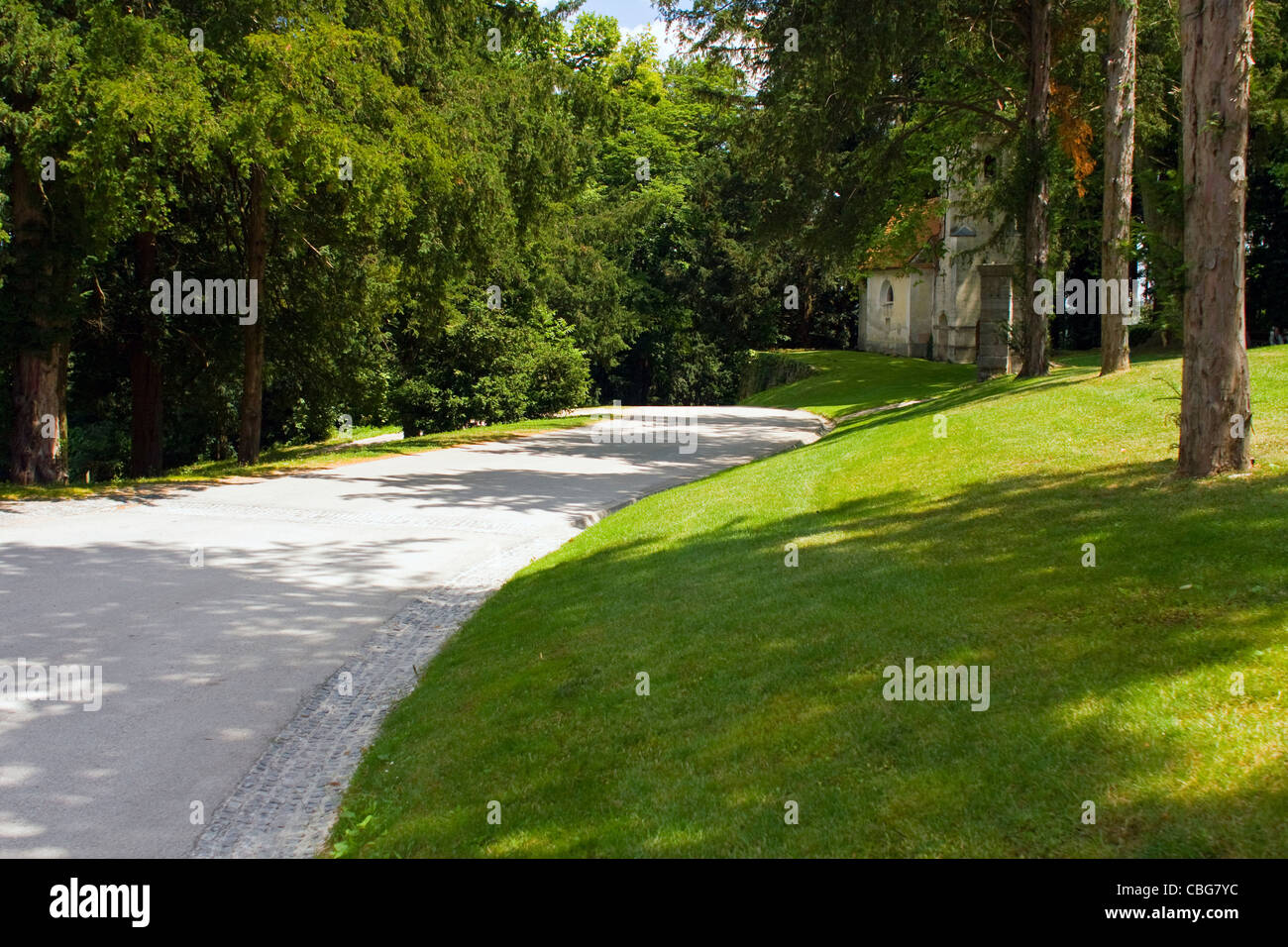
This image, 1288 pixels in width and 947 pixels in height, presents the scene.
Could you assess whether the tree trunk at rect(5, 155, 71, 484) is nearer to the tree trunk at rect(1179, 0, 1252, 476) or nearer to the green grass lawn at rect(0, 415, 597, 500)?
the green grass lawn at rect(0, 415, 597, 500)

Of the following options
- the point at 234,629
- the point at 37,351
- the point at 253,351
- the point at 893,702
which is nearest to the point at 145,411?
the point at 253,351

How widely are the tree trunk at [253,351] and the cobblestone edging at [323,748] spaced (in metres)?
12.8

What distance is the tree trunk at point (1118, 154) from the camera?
1906cm

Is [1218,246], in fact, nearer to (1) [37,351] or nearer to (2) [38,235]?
(2) [38,235]

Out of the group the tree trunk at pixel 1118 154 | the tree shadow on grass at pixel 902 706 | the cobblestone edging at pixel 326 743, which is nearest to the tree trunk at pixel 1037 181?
the tree trunk at pixel 1118 154

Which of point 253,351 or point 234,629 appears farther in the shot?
point 253,351

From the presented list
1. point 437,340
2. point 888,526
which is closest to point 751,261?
point 437,340

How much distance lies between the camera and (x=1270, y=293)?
3059 centimetres

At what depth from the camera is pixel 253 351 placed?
22.2m

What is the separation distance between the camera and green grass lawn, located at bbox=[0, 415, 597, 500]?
56.4 ft

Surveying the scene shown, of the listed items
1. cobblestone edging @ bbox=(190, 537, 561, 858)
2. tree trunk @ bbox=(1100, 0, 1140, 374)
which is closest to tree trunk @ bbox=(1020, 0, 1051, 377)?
tree trunk @ bbox=(1100, 0, 1140, 374)

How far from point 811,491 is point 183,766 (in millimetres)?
8797

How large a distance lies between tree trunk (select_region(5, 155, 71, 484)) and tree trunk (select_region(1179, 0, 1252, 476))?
1678 cm

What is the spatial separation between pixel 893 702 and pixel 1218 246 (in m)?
6.00
